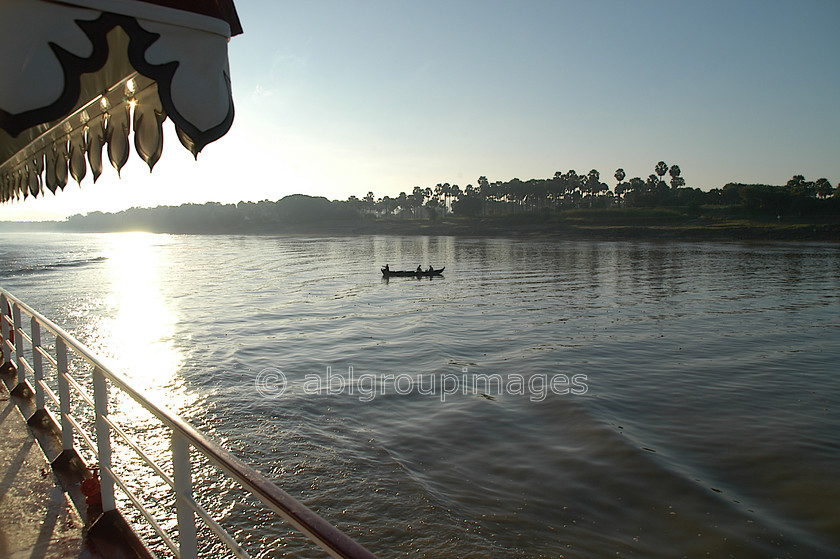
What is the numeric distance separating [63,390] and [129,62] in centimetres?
286

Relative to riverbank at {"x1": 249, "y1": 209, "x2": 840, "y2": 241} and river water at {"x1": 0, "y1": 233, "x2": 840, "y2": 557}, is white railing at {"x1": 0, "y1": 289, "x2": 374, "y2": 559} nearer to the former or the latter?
river water at {"x1": 0, "y1": 233, "x2": 840, "y2": 557}

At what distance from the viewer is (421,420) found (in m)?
10.5

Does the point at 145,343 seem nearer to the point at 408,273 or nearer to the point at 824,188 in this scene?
the point at 408,273

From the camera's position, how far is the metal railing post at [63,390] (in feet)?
12.5

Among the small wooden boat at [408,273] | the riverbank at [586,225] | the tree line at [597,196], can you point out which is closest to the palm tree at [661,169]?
the tree line at [597,196]

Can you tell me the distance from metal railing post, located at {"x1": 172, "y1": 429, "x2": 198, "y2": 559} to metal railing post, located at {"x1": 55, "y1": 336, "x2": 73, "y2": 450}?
166 cm

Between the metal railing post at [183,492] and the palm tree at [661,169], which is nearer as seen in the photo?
the metal railing post at [183,492]

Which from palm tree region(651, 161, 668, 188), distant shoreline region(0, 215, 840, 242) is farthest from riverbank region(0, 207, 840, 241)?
palm tree region(651, 161, 668, 188)

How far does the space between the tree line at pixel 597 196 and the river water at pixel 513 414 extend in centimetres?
7618

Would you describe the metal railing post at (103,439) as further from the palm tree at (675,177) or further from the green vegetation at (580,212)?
the palm tree at (675,177)

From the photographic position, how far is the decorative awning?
1916mm

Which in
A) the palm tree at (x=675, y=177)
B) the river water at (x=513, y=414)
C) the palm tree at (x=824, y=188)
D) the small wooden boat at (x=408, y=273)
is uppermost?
the palm tree at (x=675, y=177)

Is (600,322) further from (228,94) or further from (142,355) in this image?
(228,94)

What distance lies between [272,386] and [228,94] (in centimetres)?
1106
